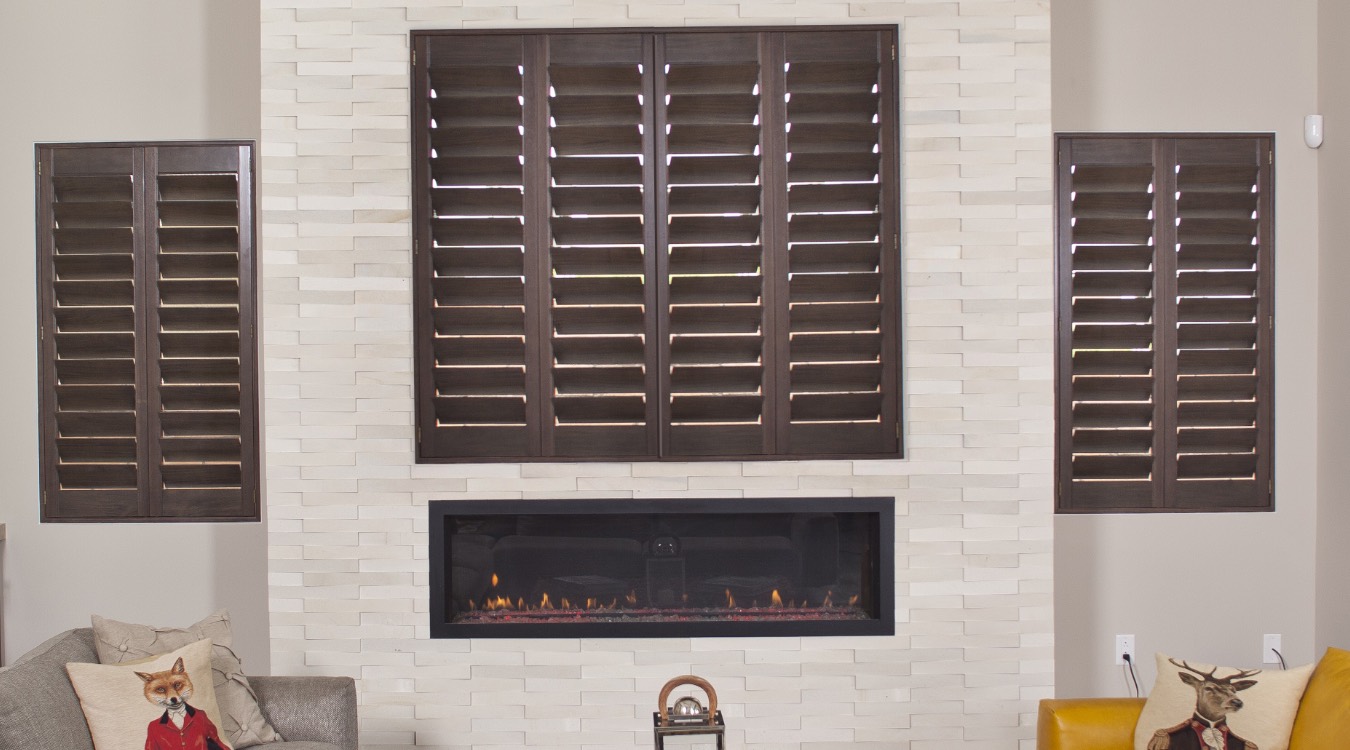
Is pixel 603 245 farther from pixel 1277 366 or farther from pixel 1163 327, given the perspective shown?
pixel 1277 366

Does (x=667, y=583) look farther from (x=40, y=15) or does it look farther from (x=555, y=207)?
(x=40, y=15)

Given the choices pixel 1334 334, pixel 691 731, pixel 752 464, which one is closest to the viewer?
pixel 691 731

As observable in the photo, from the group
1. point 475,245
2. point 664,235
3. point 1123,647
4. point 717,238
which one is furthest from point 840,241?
point 1123,647

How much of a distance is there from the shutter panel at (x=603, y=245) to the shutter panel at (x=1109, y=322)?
1.70m

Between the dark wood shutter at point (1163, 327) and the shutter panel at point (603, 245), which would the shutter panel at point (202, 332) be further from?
the dark wood shutter at point (1163, 327)

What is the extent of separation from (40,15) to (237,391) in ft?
5.58

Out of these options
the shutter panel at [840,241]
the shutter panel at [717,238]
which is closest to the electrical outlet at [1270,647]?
the shutter panel at [840,241]

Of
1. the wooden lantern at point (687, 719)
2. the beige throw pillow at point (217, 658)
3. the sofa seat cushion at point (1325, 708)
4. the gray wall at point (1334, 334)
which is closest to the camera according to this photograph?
the wooden lantern at point (687, 719)

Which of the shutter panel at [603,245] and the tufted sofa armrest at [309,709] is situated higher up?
the shutter panel at [603,245]

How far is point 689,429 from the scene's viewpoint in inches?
116

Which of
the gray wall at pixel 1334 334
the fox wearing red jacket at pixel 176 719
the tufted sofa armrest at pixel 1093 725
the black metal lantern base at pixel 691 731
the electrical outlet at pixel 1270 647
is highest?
the gray wall at pixel 1334 334

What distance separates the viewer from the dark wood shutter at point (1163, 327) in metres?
3.39

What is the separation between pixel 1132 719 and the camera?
7.72ft

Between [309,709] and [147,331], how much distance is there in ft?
5.87
